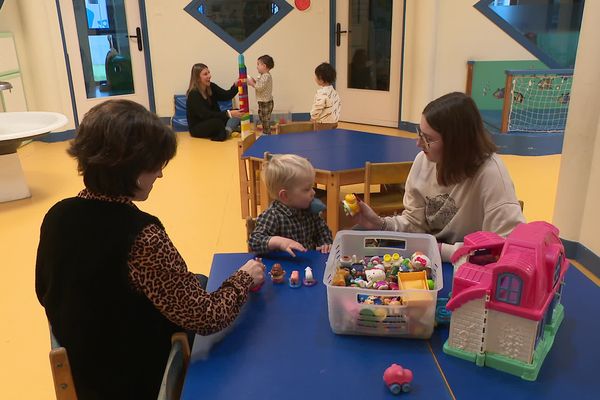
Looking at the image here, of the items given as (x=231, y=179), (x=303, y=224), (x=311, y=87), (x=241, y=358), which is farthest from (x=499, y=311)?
(x=311, y=87)

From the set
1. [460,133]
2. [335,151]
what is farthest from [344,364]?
[335,151]

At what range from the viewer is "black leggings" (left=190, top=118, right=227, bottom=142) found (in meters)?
6.83

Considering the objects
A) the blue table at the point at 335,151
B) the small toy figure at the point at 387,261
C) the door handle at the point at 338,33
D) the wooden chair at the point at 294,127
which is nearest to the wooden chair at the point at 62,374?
the small toy figure at the point at 387,261

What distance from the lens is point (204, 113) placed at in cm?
686

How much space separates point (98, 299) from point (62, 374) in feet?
0.57

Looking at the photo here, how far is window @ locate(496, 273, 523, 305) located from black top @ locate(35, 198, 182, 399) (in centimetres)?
79

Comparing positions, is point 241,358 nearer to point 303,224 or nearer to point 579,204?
point 303,224

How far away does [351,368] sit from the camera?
1161 mm

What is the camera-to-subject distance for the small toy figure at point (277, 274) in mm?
1553

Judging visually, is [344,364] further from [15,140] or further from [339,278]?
[15,140]

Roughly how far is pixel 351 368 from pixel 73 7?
678 centimetres

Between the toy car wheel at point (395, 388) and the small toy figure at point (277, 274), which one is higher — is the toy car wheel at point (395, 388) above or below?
below

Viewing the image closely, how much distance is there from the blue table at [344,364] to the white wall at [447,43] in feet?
18.6

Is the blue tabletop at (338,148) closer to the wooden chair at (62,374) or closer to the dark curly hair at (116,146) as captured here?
the dark curly hair at (116,146)
